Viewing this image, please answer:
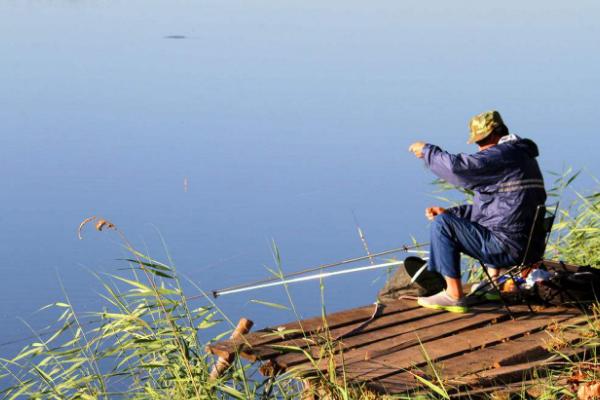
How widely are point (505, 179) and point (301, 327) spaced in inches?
59.0

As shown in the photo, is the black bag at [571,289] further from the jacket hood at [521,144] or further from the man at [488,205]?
the jacket hood at [521,144]

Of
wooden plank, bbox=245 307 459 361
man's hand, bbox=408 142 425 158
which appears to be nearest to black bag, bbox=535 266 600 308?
wooden plank, bbox=245 307 459 361

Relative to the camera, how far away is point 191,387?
17.6ft

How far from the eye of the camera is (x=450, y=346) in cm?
588

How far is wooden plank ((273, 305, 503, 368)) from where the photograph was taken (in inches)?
220

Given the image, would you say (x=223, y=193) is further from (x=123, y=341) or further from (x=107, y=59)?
(x=123, y=341)

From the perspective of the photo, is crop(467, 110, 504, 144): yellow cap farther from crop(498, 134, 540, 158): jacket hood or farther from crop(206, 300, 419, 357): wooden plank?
crop(206, 300, 419, 357): wooden plank

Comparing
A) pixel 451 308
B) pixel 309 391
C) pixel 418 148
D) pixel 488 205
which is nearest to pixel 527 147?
pixel 488 205

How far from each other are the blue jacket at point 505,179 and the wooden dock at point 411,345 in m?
0.45

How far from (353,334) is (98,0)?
126ft

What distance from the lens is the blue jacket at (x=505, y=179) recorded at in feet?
21.0

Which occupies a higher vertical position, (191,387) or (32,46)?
(191,387)

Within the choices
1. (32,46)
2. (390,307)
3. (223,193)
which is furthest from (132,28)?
(390,307)

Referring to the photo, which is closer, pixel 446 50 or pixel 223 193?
pixel 223 193
